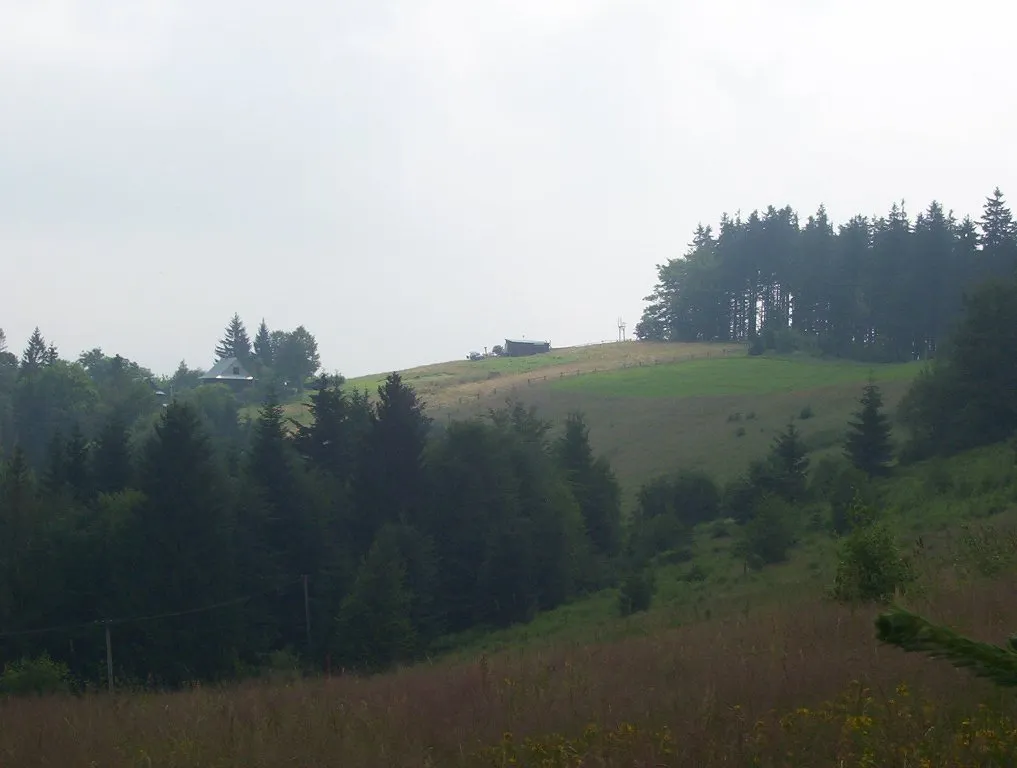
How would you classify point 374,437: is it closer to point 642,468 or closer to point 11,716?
point 642,468

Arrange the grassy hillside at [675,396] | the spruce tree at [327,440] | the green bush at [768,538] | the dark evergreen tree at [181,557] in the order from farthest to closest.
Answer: the grassy hillside at [675,396] < the spruce tree at [327,440] < the dark evergreen tree at [181,557] < the green bush at [768,538]

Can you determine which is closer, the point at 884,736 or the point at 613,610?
the point at 884,736

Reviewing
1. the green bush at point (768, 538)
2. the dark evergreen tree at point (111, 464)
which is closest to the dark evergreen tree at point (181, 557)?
the dark evergreen tree at point (111, 464)

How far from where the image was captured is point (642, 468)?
61.3 metres

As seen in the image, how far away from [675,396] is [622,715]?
A: 72.7m

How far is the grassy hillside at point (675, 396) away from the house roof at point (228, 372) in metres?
21.6

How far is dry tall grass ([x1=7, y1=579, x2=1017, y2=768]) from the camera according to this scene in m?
5.50

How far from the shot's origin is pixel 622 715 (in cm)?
668

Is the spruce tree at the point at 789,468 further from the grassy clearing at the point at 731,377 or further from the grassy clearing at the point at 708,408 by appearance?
the grassy clearing at the point at 731,377

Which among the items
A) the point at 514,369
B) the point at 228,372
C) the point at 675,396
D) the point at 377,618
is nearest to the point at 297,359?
the point at 228,372

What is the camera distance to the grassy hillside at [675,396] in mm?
61094

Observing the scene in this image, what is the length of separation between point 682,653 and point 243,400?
10262cm

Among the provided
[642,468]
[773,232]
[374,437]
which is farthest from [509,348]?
[374,437]

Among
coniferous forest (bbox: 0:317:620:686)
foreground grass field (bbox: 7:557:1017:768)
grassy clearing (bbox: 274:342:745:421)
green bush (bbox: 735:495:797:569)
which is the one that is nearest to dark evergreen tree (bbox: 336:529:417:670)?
coniferous forest (bbox: 0:317:620:686)
